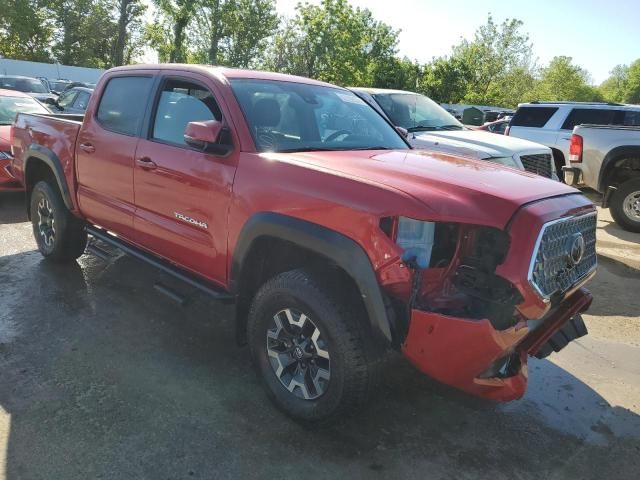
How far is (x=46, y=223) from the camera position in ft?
17.6

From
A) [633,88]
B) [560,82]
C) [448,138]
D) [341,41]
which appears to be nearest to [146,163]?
[448,138]

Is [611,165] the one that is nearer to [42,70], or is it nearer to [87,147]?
[87,147]

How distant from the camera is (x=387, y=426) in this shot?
298cm

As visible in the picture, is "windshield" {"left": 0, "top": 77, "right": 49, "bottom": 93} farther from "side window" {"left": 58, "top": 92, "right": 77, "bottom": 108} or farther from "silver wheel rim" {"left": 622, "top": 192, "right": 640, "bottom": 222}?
"silver wheel rim" {"left": 622, "top": 192, "right": 640, "bottom": 222}

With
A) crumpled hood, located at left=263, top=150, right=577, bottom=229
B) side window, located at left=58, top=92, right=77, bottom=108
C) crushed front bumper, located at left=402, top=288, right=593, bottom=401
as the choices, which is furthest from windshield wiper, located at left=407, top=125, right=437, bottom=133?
side window, located at left=58, top=92, right=77, bottom=108

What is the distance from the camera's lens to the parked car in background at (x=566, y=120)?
35.2 feet

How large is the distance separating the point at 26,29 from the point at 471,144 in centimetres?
5244

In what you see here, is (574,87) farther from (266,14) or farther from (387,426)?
(387,426)

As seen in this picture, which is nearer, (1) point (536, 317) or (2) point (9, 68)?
(1) point (536, 317)

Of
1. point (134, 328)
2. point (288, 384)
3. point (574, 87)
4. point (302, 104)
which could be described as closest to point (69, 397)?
point (134, 328)

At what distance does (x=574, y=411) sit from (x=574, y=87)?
236 feet

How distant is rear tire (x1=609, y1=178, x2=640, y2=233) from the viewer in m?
7.83

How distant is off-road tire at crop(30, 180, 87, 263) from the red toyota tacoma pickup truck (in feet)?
3.44

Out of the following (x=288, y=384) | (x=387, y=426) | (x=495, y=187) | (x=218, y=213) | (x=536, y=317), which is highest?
(x=495, y=187)
